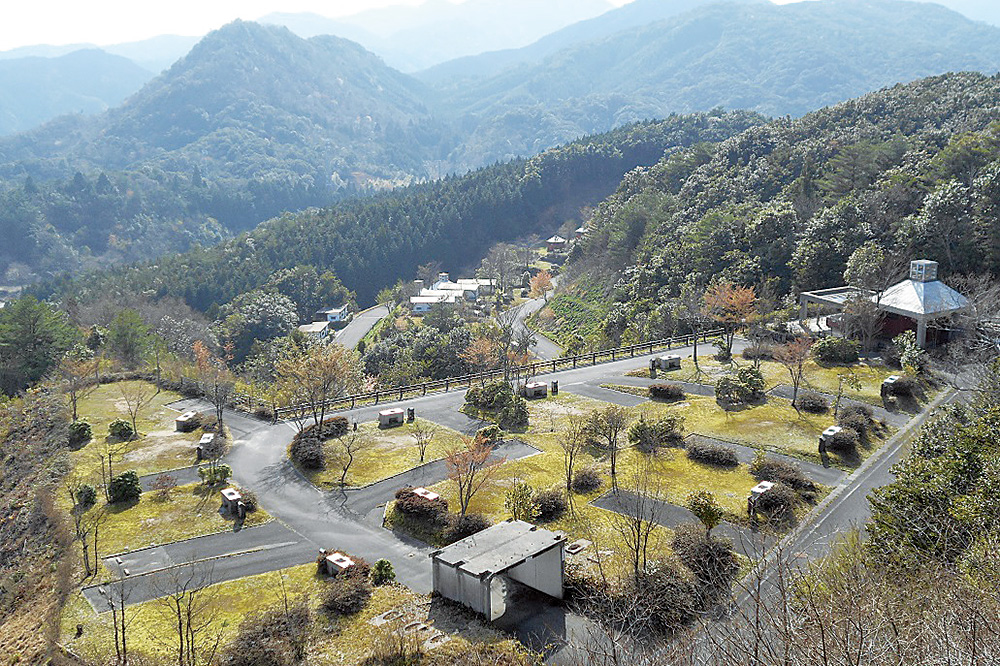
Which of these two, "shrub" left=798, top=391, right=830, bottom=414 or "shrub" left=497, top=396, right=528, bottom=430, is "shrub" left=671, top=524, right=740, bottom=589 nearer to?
"shrub" left=497, top=396, right=528, bottom=430

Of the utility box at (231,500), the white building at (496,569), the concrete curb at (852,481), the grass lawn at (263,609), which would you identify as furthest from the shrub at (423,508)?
the concrete curb at (852,481)

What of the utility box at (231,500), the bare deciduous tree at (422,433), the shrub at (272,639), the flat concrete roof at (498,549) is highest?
the flat concrete roof at (498,549)

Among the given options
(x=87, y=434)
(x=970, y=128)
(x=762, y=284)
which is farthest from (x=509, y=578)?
(x=970, y=128)

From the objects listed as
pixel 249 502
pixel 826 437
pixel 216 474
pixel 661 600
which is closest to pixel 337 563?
pixel 249 502

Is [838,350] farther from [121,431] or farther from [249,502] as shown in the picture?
[121,431]

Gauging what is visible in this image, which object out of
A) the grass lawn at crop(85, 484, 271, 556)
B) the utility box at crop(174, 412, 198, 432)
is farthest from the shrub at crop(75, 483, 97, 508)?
the utility box at crop(174, 412, 198, 432)

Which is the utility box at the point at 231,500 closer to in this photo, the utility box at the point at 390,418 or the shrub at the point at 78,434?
the utility box at the point at 390,418

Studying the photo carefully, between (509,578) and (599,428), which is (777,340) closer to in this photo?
(599,428)
